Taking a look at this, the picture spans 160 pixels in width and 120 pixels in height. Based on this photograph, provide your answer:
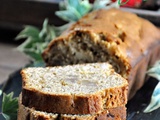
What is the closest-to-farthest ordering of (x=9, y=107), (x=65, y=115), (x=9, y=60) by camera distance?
(x=65, y=115), (x=9, y=107), (x=9, y=60)

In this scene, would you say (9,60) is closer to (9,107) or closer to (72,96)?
(9,107)

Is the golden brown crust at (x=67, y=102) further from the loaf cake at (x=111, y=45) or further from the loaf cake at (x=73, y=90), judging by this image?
the loaf cake at (x=111, y=45)

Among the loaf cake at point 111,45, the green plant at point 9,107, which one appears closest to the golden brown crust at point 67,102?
the green plant at point 9,107

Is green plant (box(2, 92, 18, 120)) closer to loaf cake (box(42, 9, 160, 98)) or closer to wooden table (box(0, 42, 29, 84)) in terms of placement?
loaf cake (box(42, 9, 160, 98))

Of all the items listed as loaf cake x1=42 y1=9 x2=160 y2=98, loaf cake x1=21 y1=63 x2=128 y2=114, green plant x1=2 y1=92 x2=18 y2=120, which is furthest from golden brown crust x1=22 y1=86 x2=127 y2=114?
loaf cake x1=42 y1=9 x2=160 y2=98

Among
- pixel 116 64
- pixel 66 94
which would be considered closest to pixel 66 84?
pixel 66 94

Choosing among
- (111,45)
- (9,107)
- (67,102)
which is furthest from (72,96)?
(111,45)
